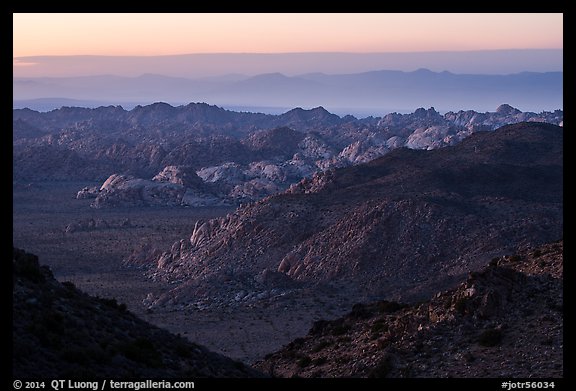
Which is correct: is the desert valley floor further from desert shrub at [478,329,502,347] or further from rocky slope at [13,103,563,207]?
desert shrub at [478,329,502,347]

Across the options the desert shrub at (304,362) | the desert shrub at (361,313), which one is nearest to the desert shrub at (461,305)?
the desert shrub at (304,362)

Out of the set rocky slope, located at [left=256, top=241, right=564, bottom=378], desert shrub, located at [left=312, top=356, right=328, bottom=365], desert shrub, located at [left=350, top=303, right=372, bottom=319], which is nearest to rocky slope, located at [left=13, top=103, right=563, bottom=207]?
desert shrub, located at [left=350, top=303, right=372, bottom=319]

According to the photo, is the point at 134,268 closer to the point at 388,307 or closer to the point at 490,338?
the point at 388,307

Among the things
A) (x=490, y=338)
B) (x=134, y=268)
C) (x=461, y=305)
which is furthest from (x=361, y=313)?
(x=134, y=268)

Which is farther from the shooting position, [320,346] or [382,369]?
[320,346]

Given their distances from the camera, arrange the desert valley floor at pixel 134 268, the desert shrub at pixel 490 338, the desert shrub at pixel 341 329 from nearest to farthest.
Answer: the desert shrub at pixel 490 338
the desert shrub at pixel 341 329
the desert valley floor at pixel 134 268

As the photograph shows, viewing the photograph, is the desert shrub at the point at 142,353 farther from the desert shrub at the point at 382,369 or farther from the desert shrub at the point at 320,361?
the desert shrub at the point at 320,361
